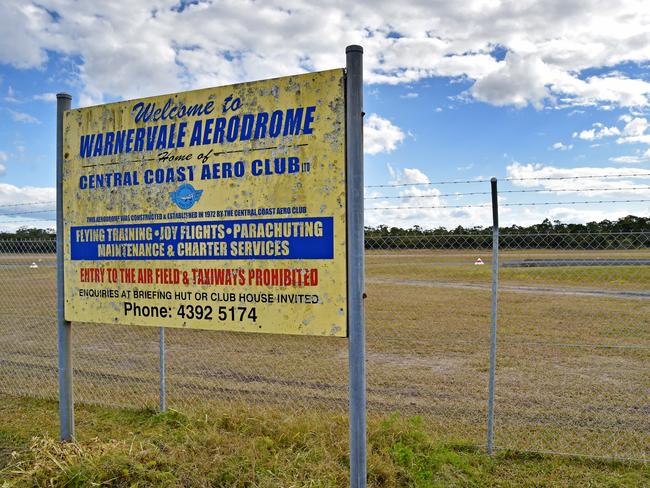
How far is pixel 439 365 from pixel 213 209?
243 inches

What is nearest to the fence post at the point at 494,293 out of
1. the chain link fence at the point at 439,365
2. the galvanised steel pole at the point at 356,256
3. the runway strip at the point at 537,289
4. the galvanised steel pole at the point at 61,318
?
the chain link fence at the point at 439,365

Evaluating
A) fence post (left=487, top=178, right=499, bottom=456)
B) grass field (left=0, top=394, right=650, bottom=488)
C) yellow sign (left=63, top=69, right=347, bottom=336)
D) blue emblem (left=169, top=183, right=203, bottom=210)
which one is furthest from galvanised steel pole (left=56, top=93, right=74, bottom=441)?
fence post (left=487, top=178, right=499, bottom=456)

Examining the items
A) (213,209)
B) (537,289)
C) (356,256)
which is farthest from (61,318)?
(537,289)

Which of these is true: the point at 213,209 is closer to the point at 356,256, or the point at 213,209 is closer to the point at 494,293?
the point at 356,256

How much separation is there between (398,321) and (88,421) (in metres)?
9.14

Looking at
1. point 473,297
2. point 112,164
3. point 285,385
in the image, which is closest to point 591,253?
point 285,385

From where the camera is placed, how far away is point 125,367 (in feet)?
28.2

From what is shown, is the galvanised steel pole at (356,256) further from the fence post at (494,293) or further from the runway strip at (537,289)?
the runway strip at (537,289)

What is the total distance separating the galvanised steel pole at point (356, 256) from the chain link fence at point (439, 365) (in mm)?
2072

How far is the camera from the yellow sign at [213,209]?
3.52 meters

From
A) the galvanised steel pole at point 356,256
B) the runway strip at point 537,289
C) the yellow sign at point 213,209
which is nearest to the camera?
the galvanised steel pole at point 356,256

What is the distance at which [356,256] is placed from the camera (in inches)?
130

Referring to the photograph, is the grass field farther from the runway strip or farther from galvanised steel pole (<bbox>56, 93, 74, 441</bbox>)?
the runway strip

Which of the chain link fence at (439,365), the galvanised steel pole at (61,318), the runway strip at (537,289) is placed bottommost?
the chain link fence at (439,365)
